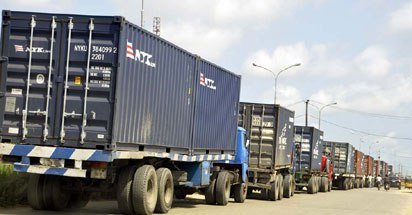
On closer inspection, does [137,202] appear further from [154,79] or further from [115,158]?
[154,79]

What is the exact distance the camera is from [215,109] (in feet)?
58.3

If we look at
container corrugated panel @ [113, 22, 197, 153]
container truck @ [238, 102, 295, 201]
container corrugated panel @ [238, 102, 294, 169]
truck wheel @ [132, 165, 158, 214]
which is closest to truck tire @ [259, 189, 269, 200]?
container truck @ [238, 102, 295, 201]

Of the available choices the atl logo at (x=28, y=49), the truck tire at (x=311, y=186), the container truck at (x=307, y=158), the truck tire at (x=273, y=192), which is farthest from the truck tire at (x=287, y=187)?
the atl logo at (x=28, y=49)

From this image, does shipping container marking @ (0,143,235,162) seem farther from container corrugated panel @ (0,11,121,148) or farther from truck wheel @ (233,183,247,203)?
truck wheel @ (233,183,247,203)

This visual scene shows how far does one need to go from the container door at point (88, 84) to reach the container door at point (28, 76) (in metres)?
0.22

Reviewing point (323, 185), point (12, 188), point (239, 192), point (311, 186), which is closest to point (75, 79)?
point (12, 188)

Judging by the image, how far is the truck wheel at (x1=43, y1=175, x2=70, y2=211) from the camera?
1302 cm

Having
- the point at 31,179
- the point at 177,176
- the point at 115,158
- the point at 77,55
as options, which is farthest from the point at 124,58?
the point at 177,176

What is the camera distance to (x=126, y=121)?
1190 cm

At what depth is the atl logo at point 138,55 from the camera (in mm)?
11852

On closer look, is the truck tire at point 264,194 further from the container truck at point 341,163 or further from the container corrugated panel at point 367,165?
the container corrugated panel at point 367,165

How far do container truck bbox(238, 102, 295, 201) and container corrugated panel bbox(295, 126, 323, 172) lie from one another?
895 centimetres

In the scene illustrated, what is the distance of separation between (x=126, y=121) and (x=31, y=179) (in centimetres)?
282

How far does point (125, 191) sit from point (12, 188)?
354cm
